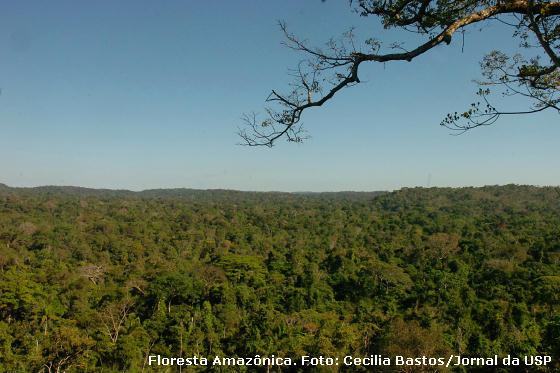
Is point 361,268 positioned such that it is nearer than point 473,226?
Yes

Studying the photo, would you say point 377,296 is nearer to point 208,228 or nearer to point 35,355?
point 35,355

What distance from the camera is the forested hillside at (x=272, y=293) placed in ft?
47.9

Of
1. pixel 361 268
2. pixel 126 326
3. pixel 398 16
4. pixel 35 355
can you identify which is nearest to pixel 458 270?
pixel 361 268

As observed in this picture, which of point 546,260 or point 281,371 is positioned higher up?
point 546,260

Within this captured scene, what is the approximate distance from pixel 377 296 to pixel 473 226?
2548 cm

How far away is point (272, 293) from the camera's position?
23.9 meters

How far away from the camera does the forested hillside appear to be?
47.9ft

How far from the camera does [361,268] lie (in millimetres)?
29578

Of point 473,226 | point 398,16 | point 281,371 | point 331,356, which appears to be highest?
point 398,16

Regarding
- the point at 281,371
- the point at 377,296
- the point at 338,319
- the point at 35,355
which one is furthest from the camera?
the point at 377,296

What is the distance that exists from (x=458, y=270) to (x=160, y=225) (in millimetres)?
34341

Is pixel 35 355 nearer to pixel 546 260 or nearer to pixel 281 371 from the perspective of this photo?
pixel 281 371

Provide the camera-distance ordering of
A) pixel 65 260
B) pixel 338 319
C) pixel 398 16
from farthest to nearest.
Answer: pixel 65 260 → pixel 338 319 → pixel 398 16

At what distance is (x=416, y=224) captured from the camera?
50.5 meters
